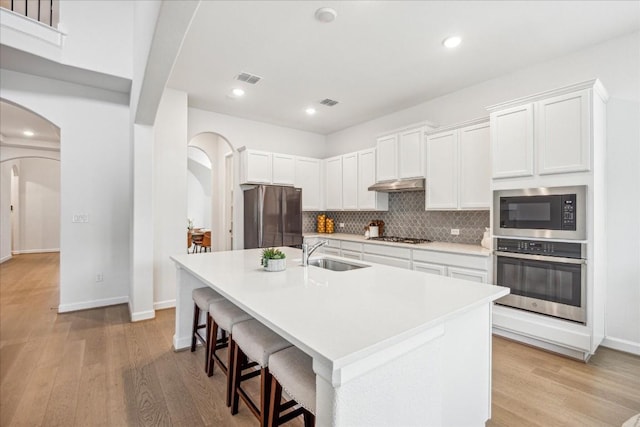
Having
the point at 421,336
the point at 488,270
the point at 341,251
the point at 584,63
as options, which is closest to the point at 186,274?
the point at 421,336

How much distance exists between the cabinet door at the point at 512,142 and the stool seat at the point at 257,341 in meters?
2.70

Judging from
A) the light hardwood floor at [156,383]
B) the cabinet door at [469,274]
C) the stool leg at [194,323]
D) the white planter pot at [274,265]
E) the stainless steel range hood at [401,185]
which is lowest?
the light hardwood floor at [156,383]

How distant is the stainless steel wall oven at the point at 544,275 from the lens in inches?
101

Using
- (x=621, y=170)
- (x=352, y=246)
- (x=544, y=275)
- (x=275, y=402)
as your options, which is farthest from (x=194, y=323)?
(x=621, y=170)

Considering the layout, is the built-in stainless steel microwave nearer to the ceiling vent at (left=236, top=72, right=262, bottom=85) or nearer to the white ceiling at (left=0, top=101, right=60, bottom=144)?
A: the ceiling vent at (left=236, top=72, right=262, bottom=85)

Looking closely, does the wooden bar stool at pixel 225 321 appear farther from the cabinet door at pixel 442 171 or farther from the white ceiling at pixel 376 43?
the cabinet door at pixel 442 171

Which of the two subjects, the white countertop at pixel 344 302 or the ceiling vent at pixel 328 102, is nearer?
the white countertop at pixel 344 302

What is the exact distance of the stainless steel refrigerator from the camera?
467 cm

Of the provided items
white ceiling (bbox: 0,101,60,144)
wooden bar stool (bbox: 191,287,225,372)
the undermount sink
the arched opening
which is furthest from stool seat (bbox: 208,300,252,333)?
white ceiling (bbox: 0,101,60,144)

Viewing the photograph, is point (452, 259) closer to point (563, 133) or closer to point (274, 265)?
point (563, 133)

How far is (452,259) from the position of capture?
3350 mm

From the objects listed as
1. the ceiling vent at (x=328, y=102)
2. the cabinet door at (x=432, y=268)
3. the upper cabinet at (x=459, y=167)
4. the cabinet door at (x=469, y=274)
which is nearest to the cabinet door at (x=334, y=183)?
the ceiling vent at (x=328, y=102)

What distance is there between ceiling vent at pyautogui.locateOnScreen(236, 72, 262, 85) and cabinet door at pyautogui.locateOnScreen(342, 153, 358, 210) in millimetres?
2048

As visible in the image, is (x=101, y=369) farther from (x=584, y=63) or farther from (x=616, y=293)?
(x=584, y=63)
